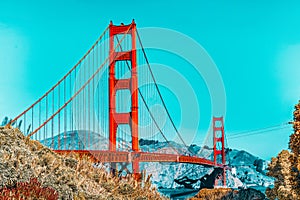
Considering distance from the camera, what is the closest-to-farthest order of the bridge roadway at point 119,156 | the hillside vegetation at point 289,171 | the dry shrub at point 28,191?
the dry shrub at point 28,191
the hillside vegetation at point 289,171
the bridge roadway at point 119,156

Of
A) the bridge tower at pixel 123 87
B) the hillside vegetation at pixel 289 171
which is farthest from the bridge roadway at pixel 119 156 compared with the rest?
the hillside vegetation at pixel 289 171

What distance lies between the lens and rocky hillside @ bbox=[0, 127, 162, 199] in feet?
32.5

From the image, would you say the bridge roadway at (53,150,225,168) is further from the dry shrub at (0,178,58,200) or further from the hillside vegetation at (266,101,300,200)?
the dry shrub at (0,178,58,200)

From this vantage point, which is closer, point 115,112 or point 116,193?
point 116,193

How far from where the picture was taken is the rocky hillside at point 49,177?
9914 millimetres

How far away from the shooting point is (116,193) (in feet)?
44.8

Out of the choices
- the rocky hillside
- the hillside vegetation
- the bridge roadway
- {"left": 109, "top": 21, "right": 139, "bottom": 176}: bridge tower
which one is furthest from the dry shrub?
{"left": 109, "top": 21, "right": 139, "bottom": 176}: bridge tower

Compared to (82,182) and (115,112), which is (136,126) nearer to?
(115,112)

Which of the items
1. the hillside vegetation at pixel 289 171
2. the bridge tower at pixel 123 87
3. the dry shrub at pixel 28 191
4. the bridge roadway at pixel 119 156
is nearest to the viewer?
the dry shrub at pixel 28 191

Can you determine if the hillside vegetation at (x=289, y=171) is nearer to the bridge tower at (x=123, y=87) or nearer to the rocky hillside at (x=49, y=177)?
the rocky hillside at (x=49, y=177)

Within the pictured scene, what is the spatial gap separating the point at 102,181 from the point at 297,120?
7.46 metres

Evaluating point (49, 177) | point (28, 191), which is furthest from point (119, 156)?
point (28, 191)

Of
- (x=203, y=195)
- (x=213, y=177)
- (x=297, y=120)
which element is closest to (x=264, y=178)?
(x=213, y=177)

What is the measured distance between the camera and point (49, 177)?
1092cm
